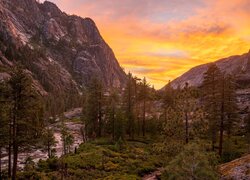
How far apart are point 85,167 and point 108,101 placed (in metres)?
30.6

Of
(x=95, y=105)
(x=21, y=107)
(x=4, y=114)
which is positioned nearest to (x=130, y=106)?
(x=95, y=105)

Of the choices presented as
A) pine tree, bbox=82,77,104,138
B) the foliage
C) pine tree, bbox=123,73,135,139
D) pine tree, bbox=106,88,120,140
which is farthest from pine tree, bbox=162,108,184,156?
pine tree, bbox=82,77,104,138

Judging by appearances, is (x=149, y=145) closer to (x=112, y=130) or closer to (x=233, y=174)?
(x=112, y=130)

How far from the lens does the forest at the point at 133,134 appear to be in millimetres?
31281

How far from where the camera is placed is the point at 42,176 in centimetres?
3441

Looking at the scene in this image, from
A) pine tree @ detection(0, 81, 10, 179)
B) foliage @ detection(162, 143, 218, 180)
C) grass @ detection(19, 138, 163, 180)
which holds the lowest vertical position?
grass @ detection(19, 138, 163, 180)

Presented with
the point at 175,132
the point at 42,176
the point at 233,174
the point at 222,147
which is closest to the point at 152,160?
the point at 222,147

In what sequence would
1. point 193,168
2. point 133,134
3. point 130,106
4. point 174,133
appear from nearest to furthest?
point 193,168 → point 174,133 → point 133,134 → point 130,106

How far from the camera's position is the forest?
31281 millimetres

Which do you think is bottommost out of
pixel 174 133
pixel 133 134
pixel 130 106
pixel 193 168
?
pixel 133 134

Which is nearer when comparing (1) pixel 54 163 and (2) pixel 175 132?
(2) pixel 175 132

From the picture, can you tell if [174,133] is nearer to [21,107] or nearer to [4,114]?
[21,107]

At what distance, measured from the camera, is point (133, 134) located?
220ft

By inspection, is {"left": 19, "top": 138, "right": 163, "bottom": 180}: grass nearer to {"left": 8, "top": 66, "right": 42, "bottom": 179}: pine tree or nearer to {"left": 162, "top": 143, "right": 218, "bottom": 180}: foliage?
{"left": 8, "top": 66, "right": 42, "bottom": 179}: pine tree
